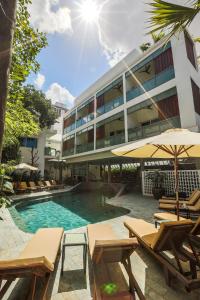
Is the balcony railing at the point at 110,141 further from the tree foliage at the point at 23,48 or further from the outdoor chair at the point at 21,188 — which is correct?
the tree foliage at the point at 23,48

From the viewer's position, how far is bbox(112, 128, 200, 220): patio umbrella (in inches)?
127

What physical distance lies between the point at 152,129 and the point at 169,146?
A: 7806mm

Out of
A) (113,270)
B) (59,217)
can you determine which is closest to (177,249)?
(113,270)

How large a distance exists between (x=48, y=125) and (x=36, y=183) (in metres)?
11.4

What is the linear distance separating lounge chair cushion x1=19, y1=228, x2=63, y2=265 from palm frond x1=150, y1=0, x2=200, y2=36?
436cm

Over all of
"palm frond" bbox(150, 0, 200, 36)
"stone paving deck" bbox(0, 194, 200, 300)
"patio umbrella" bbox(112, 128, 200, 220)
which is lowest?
"stone paving deck" bbox(0, 194, 200, 300)

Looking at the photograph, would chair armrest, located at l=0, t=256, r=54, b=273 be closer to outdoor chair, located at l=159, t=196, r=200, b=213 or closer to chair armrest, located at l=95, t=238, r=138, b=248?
chair armrest, located at l=95, t=238, r=138, b=248

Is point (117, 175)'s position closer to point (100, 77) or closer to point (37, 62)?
point (100, 77)

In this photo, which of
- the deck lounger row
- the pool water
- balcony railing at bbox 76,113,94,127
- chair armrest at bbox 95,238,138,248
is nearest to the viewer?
chair armrest at bbox 95,238,138,248

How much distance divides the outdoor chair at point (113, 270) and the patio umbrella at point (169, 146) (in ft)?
6.60

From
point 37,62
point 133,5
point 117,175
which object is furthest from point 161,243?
point 117,175

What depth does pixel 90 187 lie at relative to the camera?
19656 millimetres

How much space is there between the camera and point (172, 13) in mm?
2574

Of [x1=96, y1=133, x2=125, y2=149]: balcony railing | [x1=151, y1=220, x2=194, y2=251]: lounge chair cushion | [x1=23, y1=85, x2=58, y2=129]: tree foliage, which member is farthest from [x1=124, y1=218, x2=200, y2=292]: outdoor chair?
[x1=23, y1=85, x2=58, y2=129]: tree foliage
